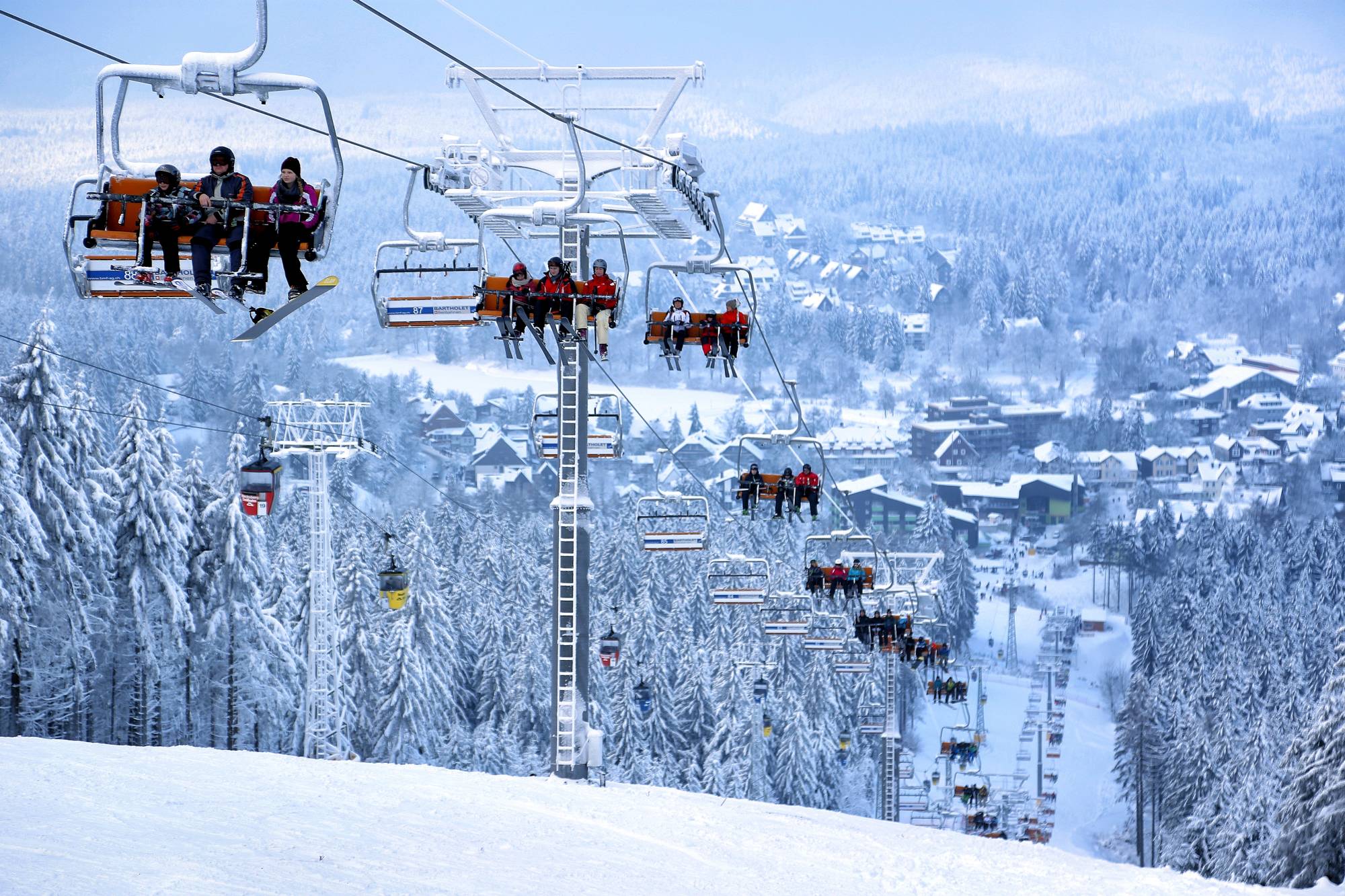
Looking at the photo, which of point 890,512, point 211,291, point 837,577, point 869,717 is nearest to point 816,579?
point 837,577

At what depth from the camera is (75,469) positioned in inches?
1369

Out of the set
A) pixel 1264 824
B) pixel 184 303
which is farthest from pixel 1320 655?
pixel 184 303

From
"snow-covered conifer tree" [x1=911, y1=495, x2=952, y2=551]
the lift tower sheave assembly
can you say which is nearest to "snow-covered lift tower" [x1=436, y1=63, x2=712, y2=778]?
the lift tower sheave assembly

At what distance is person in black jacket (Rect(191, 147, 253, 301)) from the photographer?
34.5ft

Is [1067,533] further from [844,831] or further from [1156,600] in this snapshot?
[844,831]

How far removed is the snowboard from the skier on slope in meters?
0.75

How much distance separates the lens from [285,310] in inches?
385

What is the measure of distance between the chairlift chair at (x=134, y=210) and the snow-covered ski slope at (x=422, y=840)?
14.0 ft

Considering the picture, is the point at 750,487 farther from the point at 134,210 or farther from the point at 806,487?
the point at 134,210

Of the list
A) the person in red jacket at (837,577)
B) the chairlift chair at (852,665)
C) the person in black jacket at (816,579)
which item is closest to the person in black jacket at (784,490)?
the person in black jacket at (816,579)

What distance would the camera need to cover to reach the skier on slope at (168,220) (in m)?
10.5

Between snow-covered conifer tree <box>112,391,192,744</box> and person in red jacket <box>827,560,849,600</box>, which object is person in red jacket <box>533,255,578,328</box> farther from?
snow-covered conifer tree <box>112,391,192,744</box>

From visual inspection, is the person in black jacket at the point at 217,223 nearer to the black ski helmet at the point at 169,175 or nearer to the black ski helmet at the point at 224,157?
the black ski helmet at the point at 224,157

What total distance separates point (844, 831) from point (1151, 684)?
63.0 metres
